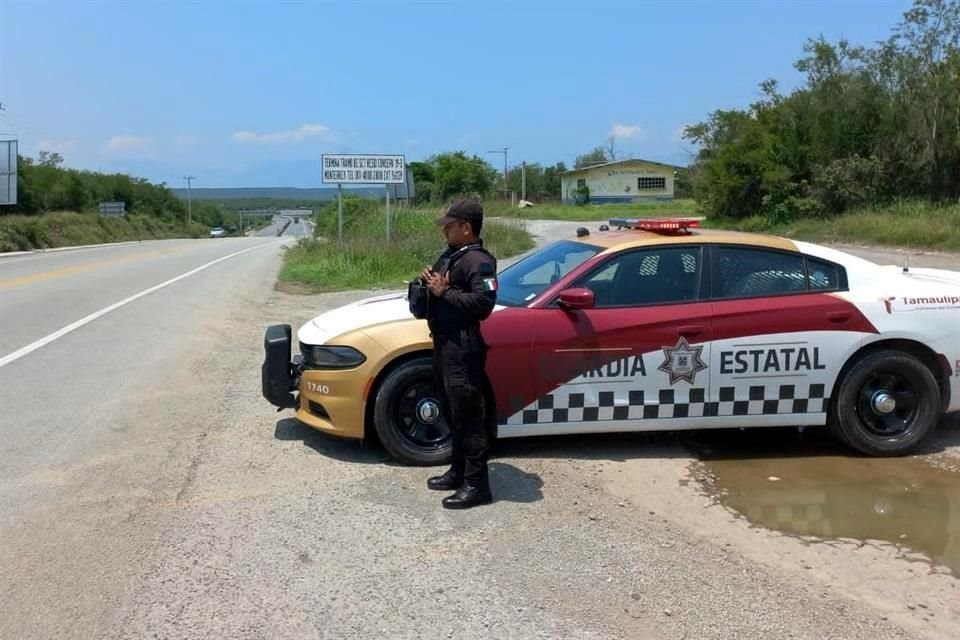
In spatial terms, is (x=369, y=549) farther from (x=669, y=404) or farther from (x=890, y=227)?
(x=890, y=227)

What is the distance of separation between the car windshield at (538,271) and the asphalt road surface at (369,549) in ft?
3.43

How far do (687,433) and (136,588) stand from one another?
4.00 metres

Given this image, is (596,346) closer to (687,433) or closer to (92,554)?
(687,433)

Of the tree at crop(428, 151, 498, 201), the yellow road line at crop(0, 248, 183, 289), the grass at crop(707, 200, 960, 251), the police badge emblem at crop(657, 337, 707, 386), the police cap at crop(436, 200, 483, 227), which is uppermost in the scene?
the tree at crop(428, 151, 498, 201)

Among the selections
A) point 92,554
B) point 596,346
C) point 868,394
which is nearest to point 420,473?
point 596,346

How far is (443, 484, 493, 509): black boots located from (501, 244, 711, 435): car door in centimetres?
71

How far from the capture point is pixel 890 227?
1122 inches

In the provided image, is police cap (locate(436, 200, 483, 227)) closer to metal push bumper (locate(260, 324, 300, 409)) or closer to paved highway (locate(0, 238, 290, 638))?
metal push bumper (locate(260, 324, 300, 409))

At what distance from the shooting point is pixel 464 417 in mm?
4844

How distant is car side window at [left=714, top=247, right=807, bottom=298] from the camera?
5.80 metres

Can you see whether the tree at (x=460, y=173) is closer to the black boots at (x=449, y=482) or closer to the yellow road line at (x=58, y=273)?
the yellow road line at (x=58, y=273)

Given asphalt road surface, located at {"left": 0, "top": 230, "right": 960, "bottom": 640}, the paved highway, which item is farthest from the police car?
the paved highway

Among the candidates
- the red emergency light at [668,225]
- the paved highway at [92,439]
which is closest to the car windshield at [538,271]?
the red emergency light at [668,225]

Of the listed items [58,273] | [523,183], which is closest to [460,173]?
[523,183]
